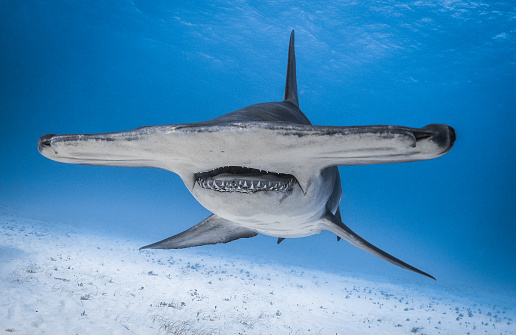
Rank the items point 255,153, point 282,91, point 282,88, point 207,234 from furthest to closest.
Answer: point 282,88 → point 282,91 → point 207,234 → point 255,153

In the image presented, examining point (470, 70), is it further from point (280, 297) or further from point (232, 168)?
point (232, 168)

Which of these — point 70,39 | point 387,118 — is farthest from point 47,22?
point 387,118

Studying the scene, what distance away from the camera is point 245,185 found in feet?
6.54

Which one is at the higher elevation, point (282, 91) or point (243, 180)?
point (282, 91)

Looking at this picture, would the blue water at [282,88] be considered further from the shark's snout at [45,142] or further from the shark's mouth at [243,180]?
the shark's snout at [45,142]

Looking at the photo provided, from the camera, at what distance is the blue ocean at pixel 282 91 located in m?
23.1

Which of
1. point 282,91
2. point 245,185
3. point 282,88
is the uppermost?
point 282,88

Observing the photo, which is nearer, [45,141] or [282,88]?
[45,141]

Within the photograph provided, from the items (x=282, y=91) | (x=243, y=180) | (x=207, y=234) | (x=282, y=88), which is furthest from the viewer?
(x=282, y=88)

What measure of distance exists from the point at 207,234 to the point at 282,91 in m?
44.9

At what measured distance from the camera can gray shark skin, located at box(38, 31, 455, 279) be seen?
4.24ft

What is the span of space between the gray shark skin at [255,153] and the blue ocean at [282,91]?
7713 millimetres

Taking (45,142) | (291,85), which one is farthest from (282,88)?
(45,142)

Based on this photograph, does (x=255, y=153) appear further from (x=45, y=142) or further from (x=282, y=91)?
(x=282, y=91)
